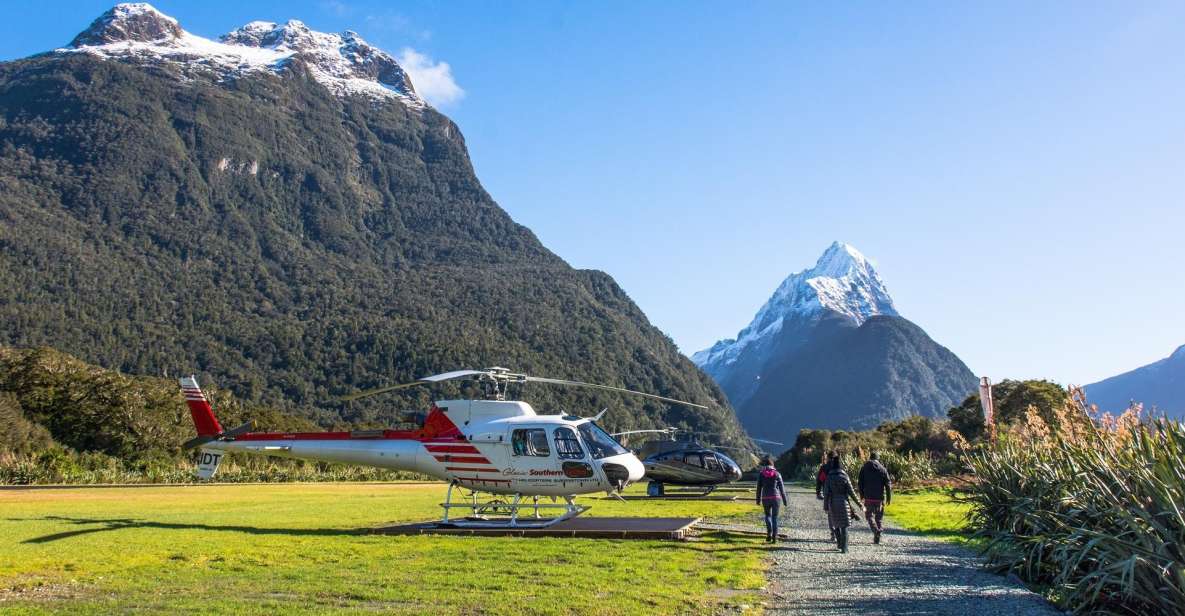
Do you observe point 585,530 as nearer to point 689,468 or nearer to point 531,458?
point 531,458

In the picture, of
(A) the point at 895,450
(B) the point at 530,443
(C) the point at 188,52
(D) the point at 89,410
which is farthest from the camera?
(C) the point at 188,52

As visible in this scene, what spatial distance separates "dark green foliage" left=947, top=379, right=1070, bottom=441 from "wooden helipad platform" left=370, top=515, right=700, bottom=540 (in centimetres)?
2912

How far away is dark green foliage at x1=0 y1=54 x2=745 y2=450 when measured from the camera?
3895 inches

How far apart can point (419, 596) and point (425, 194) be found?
15920 centimetres

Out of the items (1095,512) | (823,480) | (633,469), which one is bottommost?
(823,480)

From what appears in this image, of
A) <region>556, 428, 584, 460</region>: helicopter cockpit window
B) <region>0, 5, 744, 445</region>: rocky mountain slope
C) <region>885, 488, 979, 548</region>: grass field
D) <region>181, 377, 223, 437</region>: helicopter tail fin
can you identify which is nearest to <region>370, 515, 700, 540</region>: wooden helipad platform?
<region>556, 428, 584, 460</region>: helicopter cockpit window

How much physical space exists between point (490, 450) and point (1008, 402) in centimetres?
3577

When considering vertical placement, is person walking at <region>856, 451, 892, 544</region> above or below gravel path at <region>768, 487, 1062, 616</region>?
above

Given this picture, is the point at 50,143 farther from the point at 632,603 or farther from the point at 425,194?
the point at 632,603

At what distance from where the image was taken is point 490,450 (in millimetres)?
15312

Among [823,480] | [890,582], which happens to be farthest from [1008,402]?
[890,582]

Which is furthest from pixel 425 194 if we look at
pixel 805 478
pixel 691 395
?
pixel 805 478

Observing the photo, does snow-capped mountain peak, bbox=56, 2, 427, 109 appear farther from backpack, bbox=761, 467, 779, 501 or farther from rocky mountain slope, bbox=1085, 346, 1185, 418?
backpack, bbox=761, 467, 779, 501

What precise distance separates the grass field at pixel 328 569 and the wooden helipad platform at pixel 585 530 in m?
0.51
